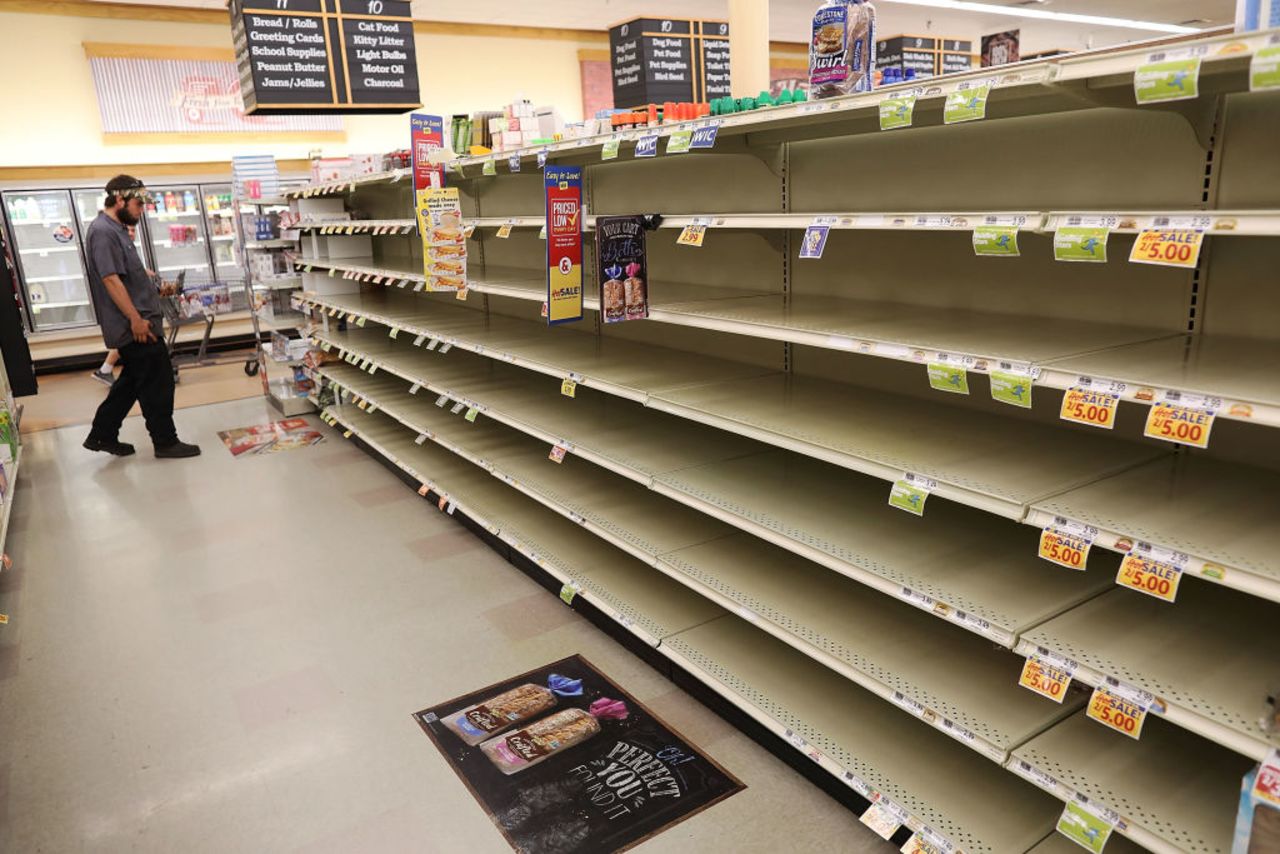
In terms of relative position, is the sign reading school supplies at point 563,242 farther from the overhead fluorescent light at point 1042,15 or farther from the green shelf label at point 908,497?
the overhead fluorescent light at point 1042,15

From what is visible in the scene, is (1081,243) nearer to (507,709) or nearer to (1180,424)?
(1180,424)

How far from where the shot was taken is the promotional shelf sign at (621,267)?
8.61 ft

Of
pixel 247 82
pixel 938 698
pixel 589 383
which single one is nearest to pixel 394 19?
pixel 247 82

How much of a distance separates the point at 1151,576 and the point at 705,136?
145 cm

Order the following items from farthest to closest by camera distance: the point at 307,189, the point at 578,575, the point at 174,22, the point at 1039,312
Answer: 1. the point at 174,22
2. the point at 307,189
3. the point at 578,575
4. the point at 1039,312

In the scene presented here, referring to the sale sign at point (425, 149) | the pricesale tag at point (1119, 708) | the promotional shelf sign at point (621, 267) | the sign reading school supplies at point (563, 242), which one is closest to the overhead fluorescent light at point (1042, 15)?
the sale sign at point (425, 149)

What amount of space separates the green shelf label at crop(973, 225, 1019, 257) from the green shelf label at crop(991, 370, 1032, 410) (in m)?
0.24

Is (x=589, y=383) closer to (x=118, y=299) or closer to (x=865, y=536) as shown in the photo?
(x=865, y=536)

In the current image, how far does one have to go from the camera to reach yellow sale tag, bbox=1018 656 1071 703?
1.64 metres

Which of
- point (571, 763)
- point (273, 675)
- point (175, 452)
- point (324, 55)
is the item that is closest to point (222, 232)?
point (324, 55)

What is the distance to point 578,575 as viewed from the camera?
11.1 feet

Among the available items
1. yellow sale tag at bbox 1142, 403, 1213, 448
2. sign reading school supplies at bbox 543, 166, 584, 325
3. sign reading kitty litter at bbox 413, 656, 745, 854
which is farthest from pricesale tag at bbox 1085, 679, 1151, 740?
sign reading school supplies at bbox 543, 166, 584, 325

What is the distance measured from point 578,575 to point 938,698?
168 cm

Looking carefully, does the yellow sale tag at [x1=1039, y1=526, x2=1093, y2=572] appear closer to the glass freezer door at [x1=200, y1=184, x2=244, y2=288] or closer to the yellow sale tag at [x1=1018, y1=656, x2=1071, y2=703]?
the yellow sale tag at [x1=1018, y1=656, x2=1071, y2=703]
